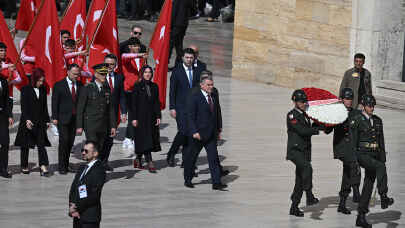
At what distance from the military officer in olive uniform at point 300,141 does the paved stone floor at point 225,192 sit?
0.43m

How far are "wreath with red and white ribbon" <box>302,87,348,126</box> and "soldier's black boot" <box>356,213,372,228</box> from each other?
1.13 metres

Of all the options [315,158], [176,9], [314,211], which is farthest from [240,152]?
[176,9]

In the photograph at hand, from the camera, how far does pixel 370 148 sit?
42.5 ft

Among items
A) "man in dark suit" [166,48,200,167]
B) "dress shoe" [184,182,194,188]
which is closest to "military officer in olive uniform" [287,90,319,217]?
"dress shoe" [184,182,194,188]

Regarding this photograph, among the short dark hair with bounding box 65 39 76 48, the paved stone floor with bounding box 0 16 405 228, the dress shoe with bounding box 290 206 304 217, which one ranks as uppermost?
the short dark hair with bounding box 65 39 76 48

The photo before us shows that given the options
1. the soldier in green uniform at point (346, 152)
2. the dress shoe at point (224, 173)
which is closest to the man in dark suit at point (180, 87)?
the dress shoe at point (224, 173)

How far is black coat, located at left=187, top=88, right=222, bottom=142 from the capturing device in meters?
14.5

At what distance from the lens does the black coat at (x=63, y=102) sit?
49.9ft

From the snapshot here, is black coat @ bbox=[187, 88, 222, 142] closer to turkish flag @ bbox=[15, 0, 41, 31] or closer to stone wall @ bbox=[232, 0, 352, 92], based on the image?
turkish flag @ bbox=[15, 0, 41, 31]

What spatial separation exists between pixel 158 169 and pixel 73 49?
244 cm

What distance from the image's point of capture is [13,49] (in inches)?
619

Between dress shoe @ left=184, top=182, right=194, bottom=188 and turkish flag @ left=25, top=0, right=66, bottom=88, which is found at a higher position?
turkish flag @ left=25, top=0, right=66, bottom=88

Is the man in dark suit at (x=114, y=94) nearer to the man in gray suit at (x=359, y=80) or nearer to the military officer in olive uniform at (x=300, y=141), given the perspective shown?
the military officer in olive uniform at (x=300, y=141)

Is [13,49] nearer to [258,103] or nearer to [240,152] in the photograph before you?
[240,152]
